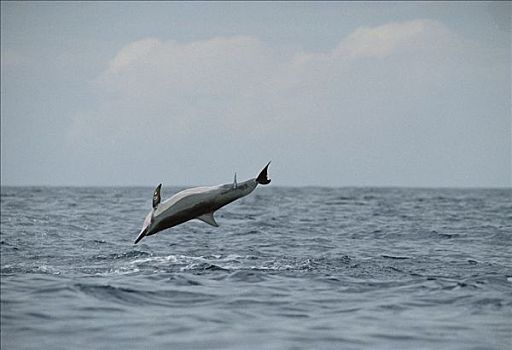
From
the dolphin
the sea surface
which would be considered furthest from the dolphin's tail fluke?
the sea surface

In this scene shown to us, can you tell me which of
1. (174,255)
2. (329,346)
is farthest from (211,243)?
(329,346)

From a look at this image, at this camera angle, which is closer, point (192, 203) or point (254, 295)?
point (192, 203)

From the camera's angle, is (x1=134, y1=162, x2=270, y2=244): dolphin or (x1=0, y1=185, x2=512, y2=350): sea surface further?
(x1=134, y1=162, x2=270, y2=244): dolphin

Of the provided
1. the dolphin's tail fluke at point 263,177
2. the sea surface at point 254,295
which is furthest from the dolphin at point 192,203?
the sea surface at point 254,295

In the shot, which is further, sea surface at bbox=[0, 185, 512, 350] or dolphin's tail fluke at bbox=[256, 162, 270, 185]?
dolphin's tail fluke at bbox=[256, 162, 270, 185]

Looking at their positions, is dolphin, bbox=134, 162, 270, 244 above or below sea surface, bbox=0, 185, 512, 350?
above

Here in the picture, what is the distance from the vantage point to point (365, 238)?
29312 mm

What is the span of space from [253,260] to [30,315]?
8970 millimetres

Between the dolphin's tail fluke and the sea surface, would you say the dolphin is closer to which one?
the dolphin's tail fluke

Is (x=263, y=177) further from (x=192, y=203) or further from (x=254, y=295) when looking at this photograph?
(x=254, y=295)

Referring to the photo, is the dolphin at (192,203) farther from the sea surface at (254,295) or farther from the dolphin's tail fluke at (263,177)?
the sea surface at (254,295)

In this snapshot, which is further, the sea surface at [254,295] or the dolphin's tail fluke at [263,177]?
the dolphin's tail fluke at [263,177]

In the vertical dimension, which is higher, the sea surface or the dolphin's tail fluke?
the dolphin's tail fluke

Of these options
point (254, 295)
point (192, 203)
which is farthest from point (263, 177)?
point (254, 295)
